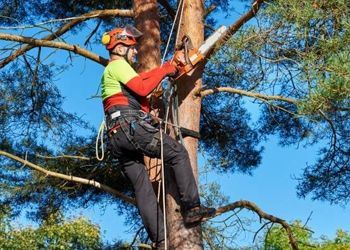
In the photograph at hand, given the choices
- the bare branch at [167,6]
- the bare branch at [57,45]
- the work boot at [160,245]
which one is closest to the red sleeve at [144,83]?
the work boot at [160,245]

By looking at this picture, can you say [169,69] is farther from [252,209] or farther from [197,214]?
[252,209]

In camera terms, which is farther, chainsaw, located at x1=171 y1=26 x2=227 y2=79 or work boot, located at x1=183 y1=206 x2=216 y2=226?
chainsaw, located at x1=171 y1=26 x2=227 y2=79

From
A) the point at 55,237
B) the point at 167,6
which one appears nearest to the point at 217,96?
the point at 167,6

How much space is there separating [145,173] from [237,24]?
1407 millimetres

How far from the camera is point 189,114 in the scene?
453 cm

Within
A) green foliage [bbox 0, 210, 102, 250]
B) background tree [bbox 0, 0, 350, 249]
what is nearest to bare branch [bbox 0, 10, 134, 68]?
background tree [bbox 0, 0, 350, 249]

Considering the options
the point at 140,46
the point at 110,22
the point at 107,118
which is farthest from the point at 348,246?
the point at 107,118

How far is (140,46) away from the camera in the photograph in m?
5.14

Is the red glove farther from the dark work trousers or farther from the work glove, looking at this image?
the dark work trousers

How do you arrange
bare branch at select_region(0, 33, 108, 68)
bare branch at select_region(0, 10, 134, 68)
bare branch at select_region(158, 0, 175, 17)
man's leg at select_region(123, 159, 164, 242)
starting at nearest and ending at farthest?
man's leg at select_region(123, 159, 164, 242) < bare branch at select_region(0, 33, 108, 68) < bare branch at select_region(0, 10, 134, 68) < bare branch at select_region(158, 0, 175, 17)

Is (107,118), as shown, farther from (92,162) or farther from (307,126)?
(307,126)

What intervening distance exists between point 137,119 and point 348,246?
8.52 meters

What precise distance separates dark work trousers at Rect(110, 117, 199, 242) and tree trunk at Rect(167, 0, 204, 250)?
91 mm

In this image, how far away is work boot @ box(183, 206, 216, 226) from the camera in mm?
3980
